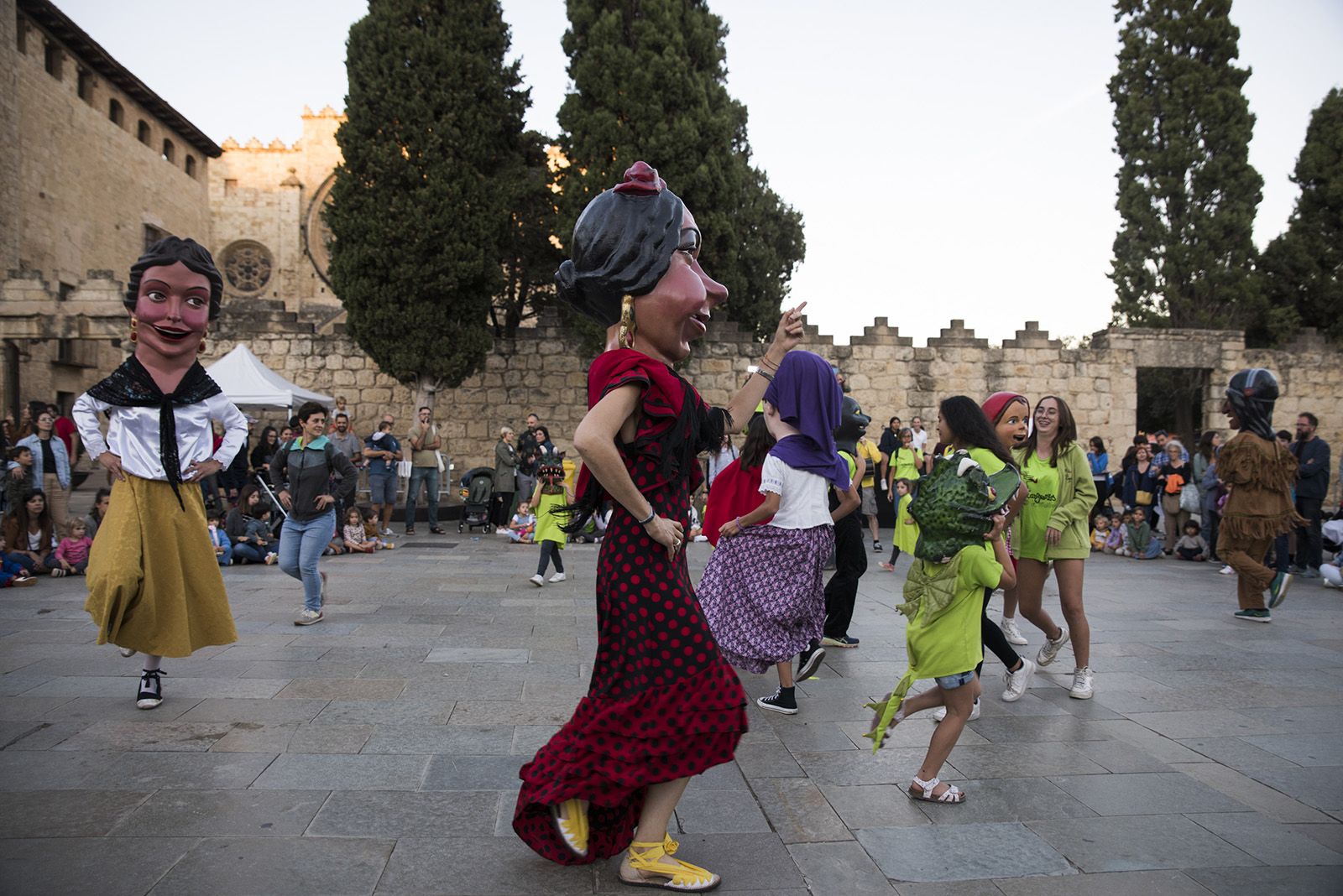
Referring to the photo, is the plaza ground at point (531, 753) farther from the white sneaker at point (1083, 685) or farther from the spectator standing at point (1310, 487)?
the spectator standing at point (1310, 487)

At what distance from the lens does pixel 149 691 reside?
457 cm

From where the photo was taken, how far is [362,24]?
16.9 metres

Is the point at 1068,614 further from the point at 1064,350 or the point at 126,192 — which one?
the point at 126,192

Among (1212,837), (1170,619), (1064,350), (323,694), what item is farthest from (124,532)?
(1064,350)

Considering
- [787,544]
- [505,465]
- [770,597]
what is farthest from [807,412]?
[505,465]

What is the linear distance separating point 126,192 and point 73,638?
28967mm

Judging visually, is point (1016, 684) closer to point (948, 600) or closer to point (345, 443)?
point (948, 600)

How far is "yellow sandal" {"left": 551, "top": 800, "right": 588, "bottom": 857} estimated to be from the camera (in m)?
2.71

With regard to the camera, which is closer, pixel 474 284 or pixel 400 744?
pixel 400 744

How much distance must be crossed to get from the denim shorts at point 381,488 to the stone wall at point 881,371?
5.46 meters

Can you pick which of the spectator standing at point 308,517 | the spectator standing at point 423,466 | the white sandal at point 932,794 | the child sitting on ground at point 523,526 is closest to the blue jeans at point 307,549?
the spectator standing at point 308,517

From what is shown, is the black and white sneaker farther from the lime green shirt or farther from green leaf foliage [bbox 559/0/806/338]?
green leaf foliage [bbox 559/0/806/338]

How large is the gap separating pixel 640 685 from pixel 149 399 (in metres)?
3.59

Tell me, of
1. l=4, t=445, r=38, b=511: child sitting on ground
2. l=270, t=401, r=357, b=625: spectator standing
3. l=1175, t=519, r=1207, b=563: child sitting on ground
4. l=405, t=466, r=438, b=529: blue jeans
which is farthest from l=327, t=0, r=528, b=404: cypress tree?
l=1175, t=519, r=1207, b=563: child sitting on ground
